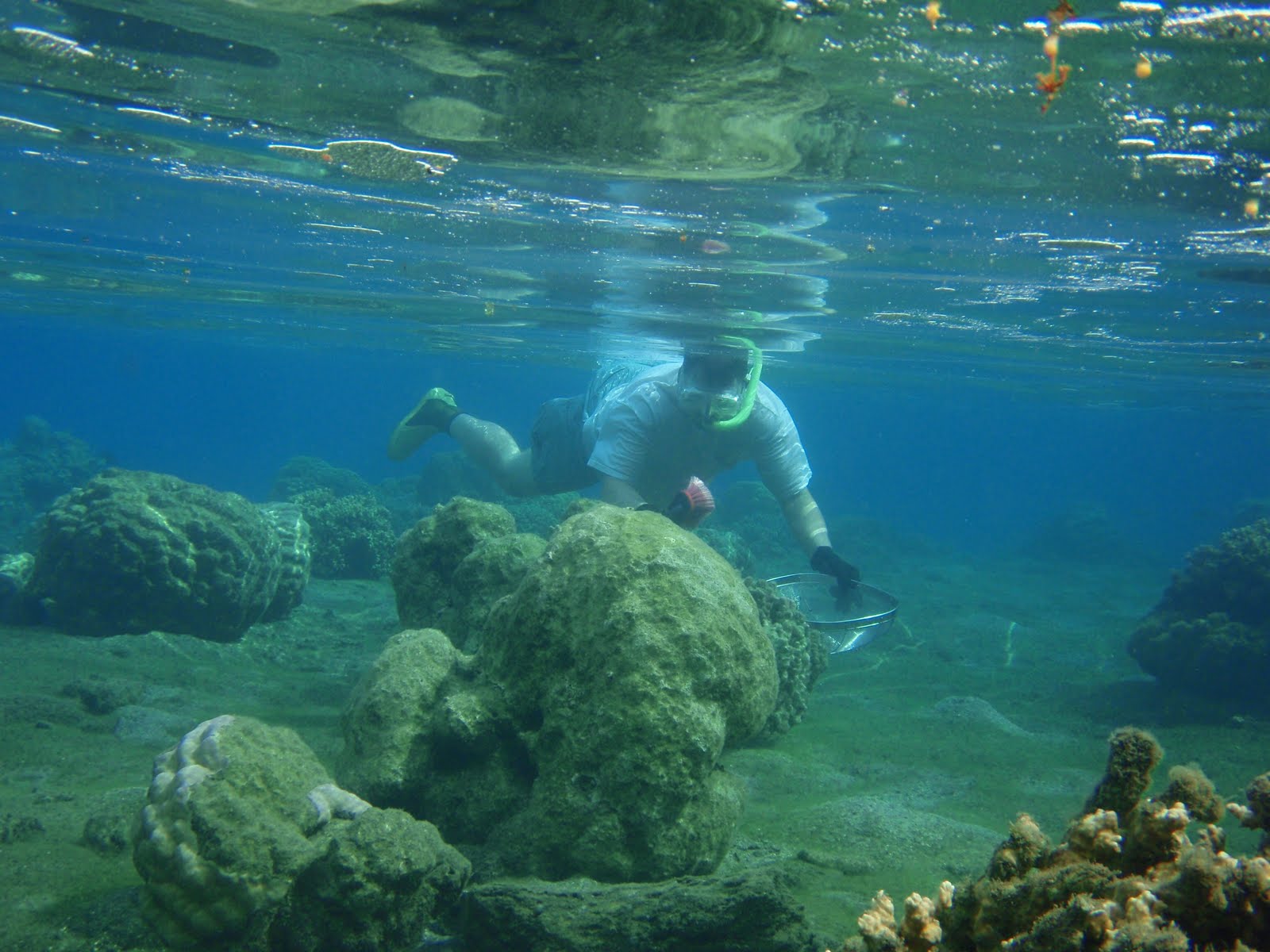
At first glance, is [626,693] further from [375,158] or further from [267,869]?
[375,158]

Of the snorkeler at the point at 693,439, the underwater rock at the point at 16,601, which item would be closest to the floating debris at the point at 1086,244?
the snorkeler at the point at 693,439

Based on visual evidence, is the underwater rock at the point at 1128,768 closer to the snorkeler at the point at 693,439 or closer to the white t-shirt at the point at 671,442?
the snorkeler at the point at 693,439

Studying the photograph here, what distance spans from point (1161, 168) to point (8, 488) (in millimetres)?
32638

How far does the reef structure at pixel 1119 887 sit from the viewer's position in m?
2.33

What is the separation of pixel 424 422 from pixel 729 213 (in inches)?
409

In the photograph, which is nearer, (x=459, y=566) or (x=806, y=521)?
(x=459, y=566)

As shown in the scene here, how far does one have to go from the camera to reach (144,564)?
31.8 ft

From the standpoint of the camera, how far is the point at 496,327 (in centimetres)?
3033

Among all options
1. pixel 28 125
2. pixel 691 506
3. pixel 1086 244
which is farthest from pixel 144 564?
pixel 1086 244

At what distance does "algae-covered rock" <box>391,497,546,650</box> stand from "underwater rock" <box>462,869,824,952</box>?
383 centimetres

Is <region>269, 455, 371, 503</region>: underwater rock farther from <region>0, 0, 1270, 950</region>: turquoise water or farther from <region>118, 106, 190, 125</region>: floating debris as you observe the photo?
<region>118, 106, 190, 125</region>: floating debris

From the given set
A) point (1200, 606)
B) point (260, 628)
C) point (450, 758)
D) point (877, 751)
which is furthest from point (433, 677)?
point (1200, 606)

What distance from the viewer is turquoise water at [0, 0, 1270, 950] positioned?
6.27m

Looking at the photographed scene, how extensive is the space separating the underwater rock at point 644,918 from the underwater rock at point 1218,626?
11605 mm
